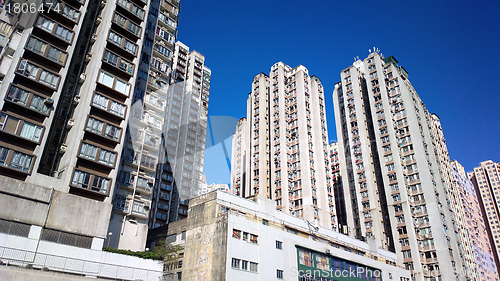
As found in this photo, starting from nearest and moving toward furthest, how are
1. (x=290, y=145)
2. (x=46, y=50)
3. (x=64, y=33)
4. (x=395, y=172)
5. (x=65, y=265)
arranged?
(x=65, y=265) < (x=46, y=50) < (x=64, y=33) < (x=395, y=172) < (x=290, y=145)

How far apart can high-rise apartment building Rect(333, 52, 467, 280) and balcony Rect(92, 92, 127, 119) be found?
49.7 meters

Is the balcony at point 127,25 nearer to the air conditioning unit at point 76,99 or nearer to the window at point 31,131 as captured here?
the air conditioning unit at point 76,99

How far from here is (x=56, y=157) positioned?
140 feet

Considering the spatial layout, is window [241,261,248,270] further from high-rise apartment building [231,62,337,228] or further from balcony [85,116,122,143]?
high-rise apartment building [231,62,337,228]

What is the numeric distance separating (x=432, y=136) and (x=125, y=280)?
254 feet

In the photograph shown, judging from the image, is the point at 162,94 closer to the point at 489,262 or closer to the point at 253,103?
the point at 253,103

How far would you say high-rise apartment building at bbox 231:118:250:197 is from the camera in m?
98.1

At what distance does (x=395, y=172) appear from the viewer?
3095 inches

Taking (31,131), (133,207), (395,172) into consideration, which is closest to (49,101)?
(31,131)

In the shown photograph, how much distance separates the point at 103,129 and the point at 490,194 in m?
177

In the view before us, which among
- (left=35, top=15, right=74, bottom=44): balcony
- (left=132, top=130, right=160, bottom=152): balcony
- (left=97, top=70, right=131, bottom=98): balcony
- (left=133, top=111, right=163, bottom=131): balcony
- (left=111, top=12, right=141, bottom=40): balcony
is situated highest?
(left=111, top=12, right=141, bottom=40): balcony

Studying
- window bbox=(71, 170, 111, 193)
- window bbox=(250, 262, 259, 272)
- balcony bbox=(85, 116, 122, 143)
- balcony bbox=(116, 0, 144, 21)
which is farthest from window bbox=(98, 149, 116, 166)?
balcony bbox=(116, 0, 144, 21)

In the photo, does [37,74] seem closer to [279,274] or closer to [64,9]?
[64,9]

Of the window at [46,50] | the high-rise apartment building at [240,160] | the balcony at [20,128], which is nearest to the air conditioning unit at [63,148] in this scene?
the balcony at [20,128]
